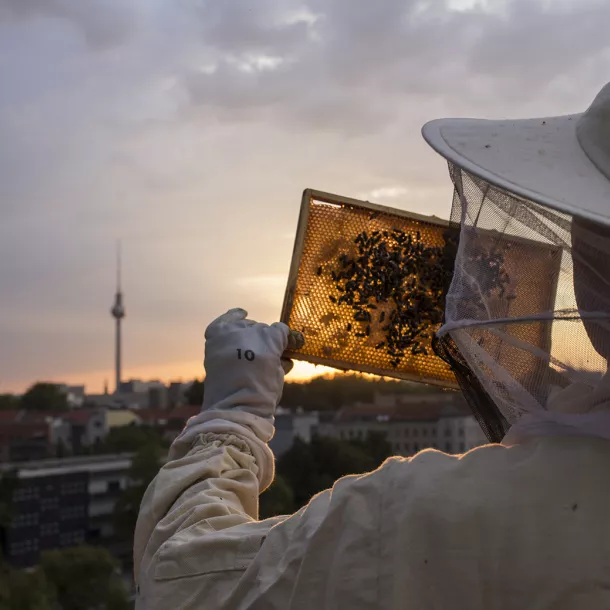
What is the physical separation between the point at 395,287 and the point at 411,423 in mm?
63724

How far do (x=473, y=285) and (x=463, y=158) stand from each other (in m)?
0.25

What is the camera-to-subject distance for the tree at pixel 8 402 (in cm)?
9435

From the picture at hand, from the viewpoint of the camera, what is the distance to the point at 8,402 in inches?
3762

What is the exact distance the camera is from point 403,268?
325 cm

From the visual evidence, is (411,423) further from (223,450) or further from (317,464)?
(223,450)

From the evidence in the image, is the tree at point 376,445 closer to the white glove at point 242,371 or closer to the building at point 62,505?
the building at point 62,505

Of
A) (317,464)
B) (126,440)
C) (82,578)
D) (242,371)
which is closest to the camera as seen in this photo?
(242,371)

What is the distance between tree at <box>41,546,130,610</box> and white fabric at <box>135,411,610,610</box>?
38.3 metres

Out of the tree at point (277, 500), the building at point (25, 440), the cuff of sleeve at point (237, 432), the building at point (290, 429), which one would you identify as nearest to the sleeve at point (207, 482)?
the cuff of sleeve at point (237, 432)

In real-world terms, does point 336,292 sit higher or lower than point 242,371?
higher

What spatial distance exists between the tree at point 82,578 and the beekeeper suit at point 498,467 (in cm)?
3833

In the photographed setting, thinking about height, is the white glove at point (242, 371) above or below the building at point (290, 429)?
above

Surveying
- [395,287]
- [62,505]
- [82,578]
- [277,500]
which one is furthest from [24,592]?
[395,287]

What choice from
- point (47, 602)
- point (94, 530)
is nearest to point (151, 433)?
point (94, 530)
